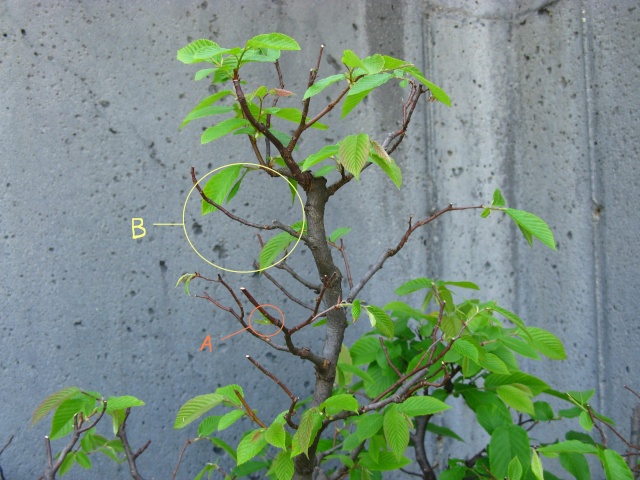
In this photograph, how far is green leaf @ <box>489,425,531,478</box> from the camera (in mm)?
1195

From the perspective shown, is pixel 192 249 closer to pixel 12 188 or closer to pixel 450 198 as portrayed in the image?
pixel 12 188

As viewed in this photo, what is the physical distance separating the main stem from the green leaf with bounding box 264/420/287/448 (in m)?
0.10


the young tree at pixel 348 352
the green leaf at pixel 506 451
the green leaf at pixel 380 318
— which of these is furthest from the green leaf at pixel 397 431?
the green leaf at pixel 506 451

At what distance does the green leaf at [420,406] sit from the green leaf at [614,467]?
28 cm

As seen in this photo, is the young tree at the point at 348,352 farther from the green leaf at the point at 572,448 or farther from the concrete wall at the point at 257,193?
the concrete wall at the point at 257,193

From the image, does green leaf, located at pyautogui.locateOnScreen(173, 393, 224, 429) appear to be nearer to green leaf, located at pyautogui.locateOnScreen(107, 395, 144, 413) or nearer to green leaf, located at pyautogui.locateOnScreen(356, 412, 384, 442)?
green leaf, located at pyautogui.locateOnScreen(107, 395, 144, 413)

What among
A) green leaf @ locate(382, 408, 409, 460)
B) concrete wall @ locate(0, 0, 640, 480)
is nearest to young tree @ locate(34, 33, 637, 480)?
green leaf @ locate(382, 408, 409, 460)

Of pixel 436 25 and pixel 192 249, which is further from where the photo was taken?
pixel 436 25

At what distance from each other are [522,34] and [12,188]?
1279 millimetres

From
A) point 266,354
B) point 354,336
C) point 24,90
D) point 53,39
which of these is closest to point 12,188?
point 24,90

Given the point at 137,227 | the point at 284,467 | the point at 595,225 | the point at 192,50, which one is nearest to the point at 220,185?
the point at 192,50

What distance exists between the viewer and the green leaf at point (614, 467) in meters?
1.10

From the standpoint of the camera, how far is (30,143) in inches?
59.6

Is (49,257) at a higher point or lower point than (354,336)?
higher
